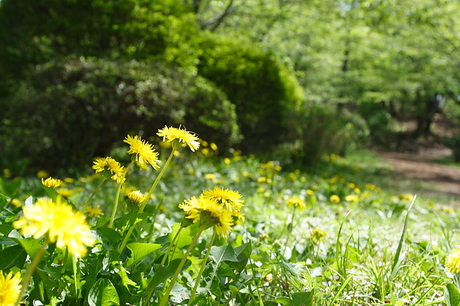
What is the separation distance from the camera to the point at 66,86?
17.0 ft

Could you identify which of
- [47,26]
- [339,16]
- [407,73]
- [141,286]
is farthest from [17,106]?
[407,73]

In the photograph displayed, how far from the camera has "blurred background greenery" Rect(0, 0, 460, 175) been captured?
515 cm

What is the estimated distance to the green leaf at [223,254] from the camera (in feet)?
3.93

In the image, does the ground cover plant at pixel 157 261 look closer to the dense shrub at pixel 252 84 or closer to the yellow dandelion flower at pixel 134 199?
the yellow dandelion flower at pixel 134 199

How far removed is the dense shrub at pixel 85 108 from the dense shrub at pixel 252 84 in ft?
6.22

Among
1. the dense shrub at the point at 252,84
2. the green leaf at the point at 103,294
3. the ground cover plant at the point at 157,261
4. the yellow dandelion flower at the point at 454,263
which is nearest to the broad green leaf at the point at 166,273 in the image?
the ground cover plant at the point at 157,261

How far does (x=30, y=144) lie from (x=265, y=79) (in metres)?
4.38

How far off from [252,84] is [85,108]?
3.46m

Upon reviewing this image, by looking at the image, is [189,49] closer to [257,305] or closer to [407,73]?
[257,305]

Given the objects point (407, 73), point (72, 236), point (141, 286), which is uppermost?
point (72, 236)

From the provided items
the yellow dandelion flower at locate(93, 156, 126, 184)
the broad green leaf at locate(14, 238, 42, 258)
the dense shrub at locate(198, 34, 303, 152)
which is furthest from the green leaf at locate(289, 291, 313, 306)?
the dense shrub at locate(198, 34, 303, 152)

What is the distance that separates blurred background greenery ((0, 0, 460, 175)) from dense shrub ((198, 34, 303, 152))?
0.07 ft

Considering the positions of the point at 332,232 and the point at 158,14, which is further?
the point at 158,14

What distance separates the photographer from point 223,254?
1209 mm
